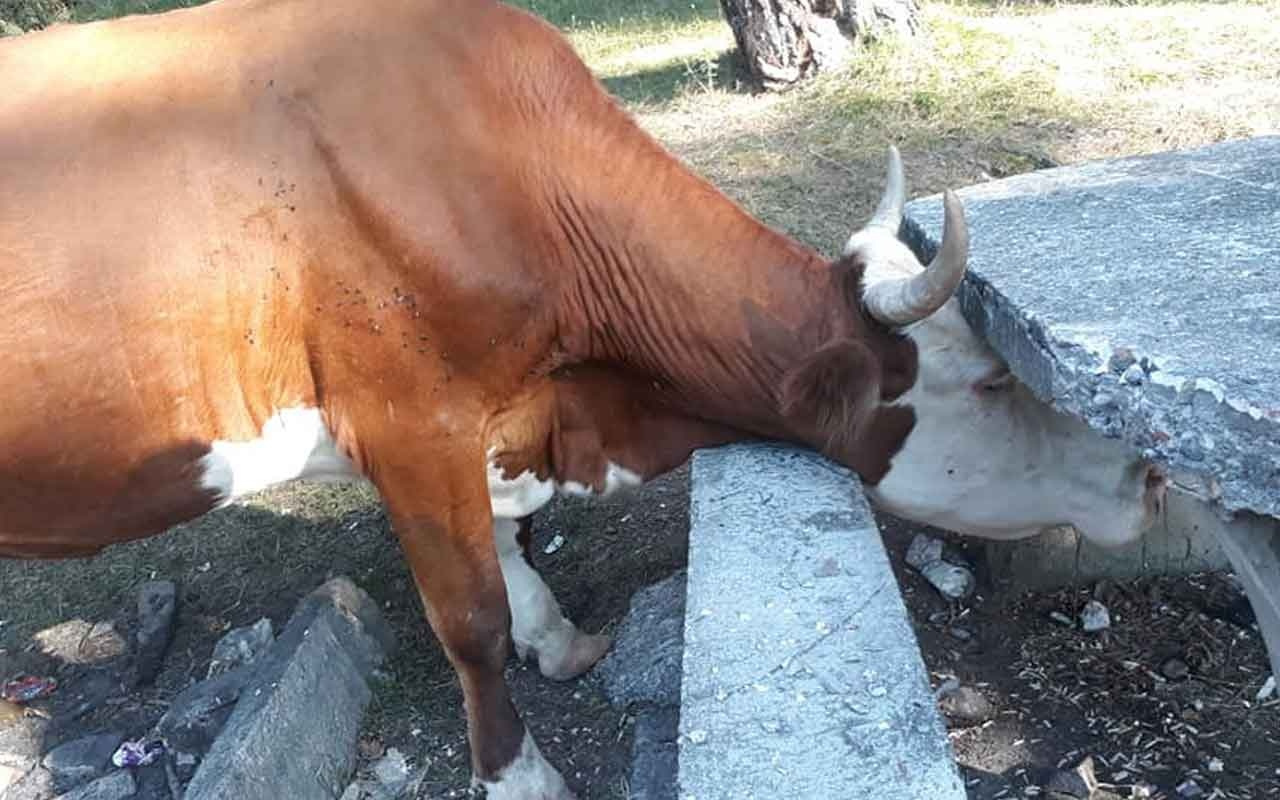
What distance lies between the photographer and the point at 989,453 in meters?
3.16

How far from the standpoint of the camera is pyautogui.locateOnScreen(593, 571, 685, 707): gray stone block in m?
3.38

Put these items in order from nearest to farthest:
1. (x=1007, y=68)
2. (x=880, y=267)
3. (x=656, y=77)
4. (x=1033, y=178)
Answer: (x=880, y=267), (x=1033, y=178), (x=1007, y=68), (x=656, y=77)

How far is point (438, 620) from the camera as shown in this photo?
322cm

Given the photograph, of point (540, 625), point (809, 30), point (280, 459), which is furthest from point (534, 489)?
point (809, 30)

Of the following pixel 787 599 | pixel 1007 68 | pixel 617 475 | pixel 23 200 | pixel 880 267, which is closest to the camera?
pixel 787 599

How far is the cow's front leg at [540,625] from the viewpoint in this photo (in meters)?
3.66

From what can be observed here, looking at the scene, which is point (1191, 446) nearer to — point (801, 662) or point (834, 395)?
point (801, 662)

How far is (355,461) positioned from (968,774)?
161 centimetres

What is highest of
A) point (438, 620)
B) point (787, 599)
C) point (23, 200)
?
point (23, 200)

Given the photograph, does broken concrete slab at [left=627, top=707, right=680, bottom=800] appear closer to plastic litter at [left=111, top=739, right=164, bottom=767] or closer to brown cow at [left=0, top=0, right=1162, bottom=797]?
brown cow at [left=0, top=0, right=1162, bottom=797]

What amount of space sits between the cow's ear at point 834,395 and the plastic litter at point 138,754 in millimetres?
1970

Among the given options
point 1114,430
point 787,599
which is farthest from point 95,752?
point 1114,430

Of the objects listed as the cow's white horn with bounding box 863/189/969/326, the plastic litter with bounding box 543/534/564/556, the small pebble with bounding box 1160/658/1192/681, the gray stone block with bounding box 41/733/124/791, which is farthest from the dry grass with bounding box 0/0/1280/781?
the small pebble with bounding box 1160/658/1192/681

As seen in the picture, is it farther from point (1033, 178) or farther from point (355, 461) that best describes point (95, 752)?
point (1033, 178)
